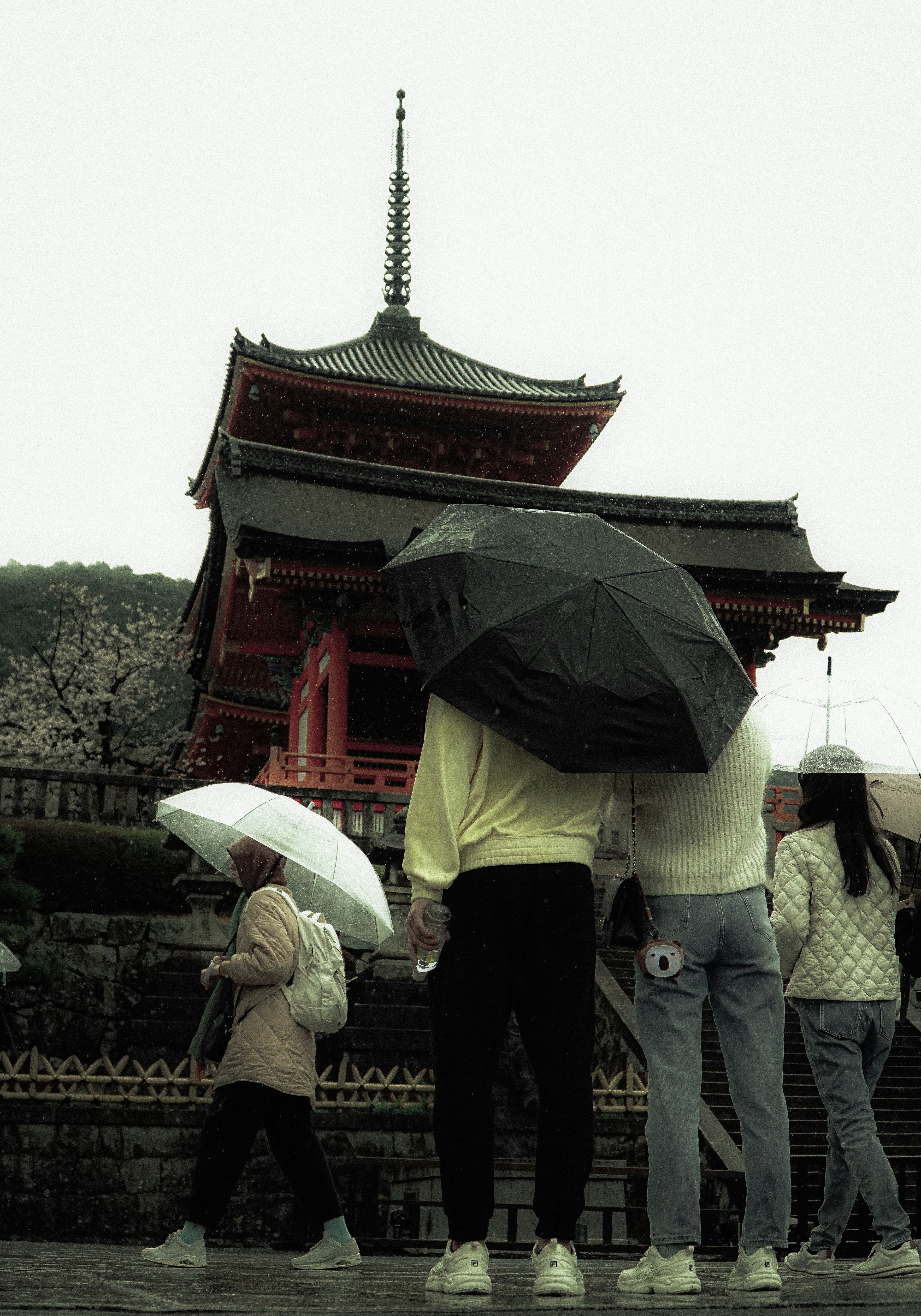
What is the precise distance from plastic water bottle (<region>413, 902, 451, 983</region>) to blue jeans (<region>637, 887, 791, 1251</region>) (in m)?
0.61

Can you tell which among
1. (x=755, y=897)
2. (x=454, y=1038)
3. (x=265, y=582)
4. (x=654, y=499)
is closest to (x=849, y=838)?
(x=755, y=897)

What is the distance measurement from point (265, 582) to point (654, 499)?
6251 mm

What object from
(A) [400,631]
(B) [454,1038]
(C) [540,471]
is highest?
(C) [540,471]

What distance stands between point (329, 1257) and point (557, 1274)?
56.5 inches

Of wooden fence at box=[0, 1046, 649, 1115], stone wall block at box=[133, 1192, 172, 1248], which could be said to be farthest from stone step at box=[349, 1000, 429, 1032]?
stone wall block at box=[133, 1192, 172, 1248]

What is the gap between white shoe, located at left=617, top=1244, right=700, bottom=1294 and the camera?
3.35 meters

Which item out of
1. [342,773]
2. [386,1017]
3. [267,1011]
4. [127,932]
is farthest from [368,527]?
[267,1011]

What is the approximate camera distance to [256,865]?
465 centimetres

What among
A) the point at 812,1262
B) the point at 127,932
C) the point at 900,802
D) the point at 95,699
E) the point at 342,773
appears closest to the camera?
the point at 812,1262

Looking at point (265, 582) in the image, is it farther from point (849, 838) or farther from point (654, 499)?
point (849, 838)

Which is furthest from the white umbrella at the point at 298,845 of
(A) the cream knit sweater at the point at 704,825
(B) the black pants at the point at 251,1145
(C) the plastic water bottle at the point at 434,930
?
(A) the cream knit sweater at the point at 704,825

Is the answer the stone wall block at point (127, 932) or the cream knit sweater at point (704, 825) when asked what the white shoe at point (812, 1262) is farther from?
the stone wall block at point (127, 932)

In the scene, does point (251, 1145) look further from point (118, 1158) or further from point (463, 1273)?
point (118, 1158)

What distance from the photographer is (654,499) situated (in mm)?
19328
